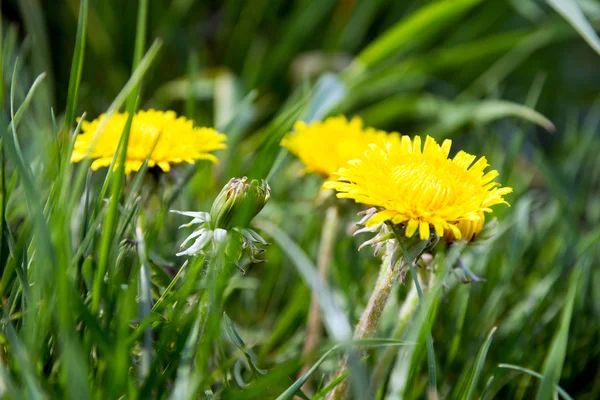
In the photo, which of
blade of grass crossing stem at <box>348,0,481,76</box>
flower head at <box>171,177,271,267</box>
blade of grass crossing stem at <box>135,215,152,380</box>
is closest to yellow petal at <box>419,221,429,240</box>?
flower head at <box>171,177,271,267</box>

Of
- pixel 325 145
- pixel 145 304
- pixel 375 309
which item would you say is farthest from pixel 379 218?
pixel 325 145

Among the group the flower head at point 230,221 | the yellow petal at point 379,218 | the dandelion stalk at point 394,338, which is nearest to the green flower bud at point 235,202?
the flower head at point 230,221

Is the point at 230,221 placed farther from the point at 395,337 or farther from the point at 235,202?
the point at 395,337

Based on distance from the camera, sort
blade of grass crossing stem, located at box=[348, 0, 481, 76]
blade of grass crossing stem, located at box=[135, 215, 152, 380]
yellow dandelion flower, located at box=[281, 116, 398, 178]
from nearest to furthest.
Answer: blade of grass crossing stem, located at box=[135, 215, 152, 380], yellow dandelion flower, located at box=[281, 116, 398, 178], blade of grass crossing stem, located at box=[348, 0, 481, 76]

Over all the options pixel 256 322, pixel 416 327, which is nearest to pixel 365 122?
pixel 256 322

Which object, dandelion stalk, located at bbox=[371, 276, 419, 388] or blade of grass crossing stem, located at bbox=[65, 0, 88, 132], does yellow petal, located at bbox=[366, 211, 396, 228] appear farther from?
blade of grass crossing stem, located at bbox=[65, 0, 88, 132]

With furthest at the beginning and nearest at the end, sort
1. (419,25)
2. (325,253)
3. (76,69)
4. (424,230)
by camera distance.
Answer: (419,25) < (325,253) < (76,69) < (424,230)

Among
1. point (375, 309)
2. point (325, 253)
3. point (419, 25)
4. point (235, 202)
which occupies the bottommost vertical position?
point (325, 253)
